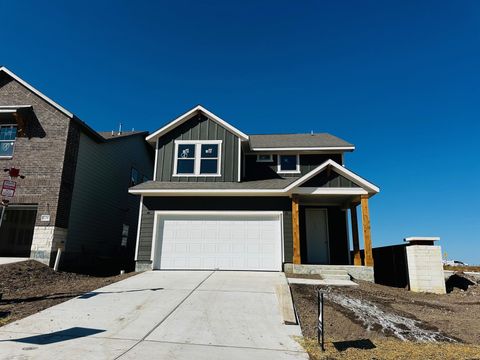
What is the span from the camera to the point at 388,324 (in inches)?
272

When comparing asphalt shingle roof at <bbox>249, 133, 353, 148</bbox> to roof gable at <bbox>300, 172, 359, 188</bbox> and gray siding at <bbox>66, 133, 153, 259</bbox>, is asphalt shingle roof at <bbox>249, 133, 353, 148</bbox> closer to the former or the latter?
roof gable at <bbox>300, 172, 359, 188</bbox>

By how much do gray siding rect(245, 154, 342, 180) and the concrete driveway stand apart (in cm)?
694

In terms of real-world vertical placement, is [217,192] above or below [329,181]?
below

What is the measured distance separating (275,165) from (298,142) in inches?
72.1

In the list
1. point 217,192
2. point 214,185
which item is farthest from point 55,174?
point 217,192

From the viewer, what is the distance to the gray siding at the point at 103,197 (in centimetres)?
1509

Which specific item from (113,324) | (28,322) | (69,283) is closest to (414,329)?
(113,324)

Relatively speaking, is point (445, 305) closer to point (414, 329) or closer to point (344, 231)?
point (414, 329)

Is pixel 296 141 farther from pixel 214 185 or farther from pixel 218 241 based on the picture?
pixel 218 241

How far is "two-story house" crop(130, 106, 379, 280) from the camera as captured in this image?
13.0 meters

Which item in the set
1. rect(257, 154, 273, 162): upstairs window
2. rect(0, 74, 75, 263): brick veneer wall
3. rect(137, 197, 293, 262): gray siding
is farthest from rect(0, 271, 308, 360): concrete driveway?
rect(257, 154, 273, 162): upstairs window

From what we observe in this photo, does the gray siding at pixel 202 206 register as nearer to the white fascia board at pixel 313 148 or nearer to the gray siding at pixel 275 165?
the gray siding at pixel 275 165

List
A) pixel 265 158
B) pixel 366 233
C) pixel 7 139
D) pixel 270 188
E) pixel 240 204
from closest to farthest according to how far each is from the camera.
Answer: pixel 366 233 → pixel 270 188 → pixel 240 204 → pixel 7 139 → pixel 265 158

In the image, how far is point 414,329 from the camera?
22.1ft
